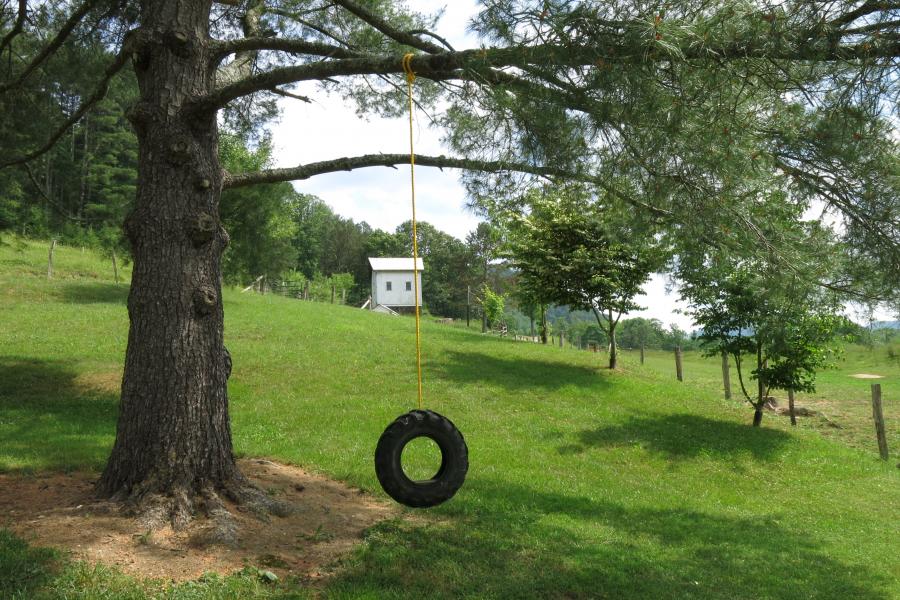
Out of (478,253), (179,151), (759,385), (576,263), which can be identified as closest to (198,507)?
(179,151)

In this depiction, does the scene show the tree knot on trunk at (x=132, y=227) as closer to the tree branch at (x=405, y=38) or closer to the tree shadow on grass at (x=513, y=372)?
the tree branch at (x=405, y=38)

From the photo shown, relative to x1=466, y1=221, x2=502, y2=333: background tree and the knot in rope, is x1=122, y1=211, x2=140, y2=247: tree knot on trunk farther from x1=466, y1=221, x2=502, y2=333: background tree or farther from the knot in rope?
x1=466, y1=221, x2=502, y2=333: background tree

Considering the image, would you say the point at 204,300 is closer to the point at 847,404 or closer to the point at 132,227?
the point at 132,227

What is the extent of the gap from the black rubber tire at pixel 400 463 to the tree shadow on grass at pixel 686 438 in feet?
19.3

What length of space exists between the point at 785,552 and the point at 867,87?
182 inches

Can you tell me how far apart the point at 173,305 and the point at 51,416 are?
5.35 m

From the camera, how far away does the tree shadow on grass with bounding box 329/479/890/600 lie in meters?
4.66

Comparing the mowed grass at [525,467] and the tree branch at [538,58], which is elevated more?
the tree branch at [538,58]

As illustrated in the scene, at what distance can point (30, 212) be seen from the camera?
385 inches

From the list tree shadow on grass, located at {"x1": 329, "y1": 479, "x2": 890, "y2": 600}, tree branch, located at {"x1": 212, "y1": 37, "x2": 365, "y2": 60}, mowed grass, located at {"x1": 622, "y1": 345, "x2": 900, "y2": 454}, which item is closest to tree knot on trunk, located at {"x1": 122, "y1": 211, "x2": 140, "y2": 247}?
tree branch, located at {"x1": 212, "y1": 37, "x2": 365, "y2": 60}

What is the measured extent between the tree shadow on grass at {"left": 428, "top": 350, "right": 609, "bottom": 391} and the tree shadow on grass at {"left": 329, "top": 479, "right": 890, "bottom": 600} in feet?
24.2

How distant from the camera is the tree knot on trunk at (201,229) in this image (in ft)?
17.4

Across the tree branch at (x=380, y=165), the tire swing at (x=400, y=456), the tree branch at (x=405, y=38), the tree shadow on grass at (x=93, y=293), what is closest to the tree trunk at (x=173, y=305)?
the tree branch at (x=380, y=165)

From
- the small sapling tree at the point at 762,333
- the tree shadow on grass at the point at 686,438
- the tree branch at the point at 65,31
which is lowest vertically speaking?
the tree shadow on grass at the point at 686,438
